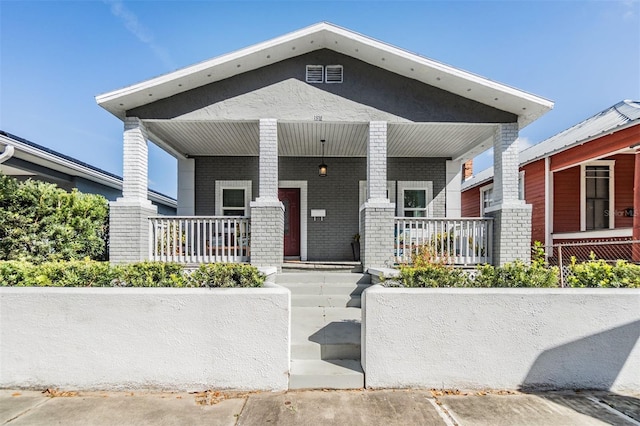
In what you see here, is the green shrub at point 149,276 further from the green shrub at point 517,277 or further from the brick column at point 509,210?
the brick column at point 509,210

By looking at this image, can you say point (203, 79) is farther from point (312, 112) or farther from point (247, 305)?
point (247, 305)

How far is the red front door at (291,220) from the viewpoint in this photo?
30.8 ft

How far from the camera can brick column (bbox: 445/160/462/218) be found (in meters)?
9.37

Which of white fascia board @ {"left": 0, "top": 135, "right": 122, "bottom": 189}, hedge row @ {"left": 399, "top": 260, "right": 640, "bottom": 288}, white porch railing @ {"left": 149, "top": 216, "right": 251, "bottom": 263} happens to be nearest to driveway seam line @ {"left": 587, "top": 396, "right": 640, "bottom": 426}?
hedge row @ {"left": 399, "top": 260, "right": 640, "bottom": 288}

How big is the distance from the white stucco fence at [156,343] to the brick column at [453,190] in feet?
23.9

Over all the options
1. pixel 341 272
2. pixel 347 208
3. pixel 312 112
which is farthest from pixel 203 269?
pixel 347 208

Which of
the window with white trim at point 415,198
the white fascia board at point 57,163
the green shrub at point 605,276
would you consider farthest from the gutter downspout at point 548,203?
the white fascia board at point 57,163

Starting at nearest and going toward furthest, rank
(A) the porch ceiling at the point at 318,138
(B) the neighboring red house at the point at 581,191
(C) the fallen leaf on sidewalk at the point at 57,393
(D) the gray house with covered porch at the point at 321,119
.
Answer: (C) the fallen leaf on sidewalk at the point at 57,393 < (D) the gray house with covered porch at the point at 321,119 < (A) the porch ceiling at the point at 318,138 < (B) the neighboring red house at the point at 581,191

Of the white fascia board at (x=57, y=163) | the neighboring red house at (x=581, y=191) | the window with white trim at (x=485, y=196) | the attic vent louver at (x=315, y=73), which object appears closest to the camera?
the attic vent louver at (x=315, y=73)

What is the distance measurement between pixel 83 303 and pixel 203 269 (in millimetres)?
1168

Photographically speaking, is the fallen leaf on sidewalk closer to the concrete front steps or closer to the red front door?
the concrete front steps

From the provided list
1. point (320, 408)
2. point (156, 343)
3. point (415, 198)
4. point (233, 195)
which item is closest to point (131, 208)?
point (233, 195)

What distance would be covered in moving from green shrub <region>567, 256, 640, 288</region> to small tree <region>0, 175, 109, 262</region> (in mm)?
7634

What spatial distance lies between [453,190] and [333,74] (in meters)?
4.95
